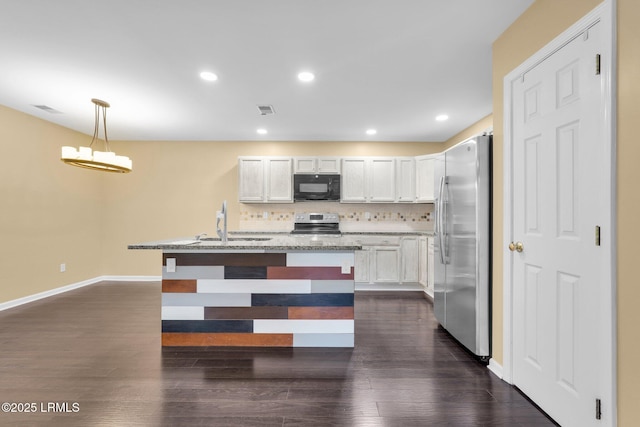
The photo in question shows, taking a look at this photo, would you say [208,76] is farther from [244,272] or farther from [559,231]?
[559,231]

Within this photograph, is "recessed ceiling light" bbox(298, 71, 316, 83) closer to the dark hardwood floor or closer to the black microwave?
the black microwave

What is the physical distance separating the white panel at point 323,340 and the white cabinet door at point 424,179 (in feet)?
10.6

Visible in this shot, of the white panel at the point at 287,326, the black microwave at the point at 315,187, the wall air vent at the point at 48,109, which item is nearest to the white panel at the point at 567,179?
the white panel at the point at 287,326

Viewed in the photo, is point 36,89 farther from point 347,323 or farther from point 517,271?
point 517,271

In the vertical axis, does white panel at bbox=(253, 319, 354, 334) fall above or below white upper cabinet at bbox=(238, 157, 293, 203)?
below

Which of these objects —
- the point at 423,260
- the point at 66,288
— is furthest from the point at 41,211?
the point at 423,260

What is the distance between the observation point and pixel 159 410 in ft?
6.32

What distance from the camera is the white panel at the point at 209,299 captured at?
285 centimetres

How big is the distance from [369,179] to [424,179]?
94 cm

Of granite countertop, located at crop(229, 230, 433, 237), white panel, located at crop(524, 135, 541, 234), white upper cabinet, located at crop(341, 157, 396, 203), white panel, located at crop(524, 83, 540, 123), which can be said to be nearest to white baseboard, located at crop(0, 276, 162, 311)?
granite countertop, located at crop(229, 230, 433, 237)

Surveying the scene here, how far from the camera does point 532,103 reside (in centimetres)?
205

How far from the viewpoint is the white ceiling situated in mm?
2176

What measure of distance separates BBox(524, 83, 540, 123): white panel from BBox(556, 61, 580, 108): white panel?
0.59 ft

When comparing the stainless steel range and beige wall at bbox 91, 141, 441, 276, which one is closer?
the stainless steel range
